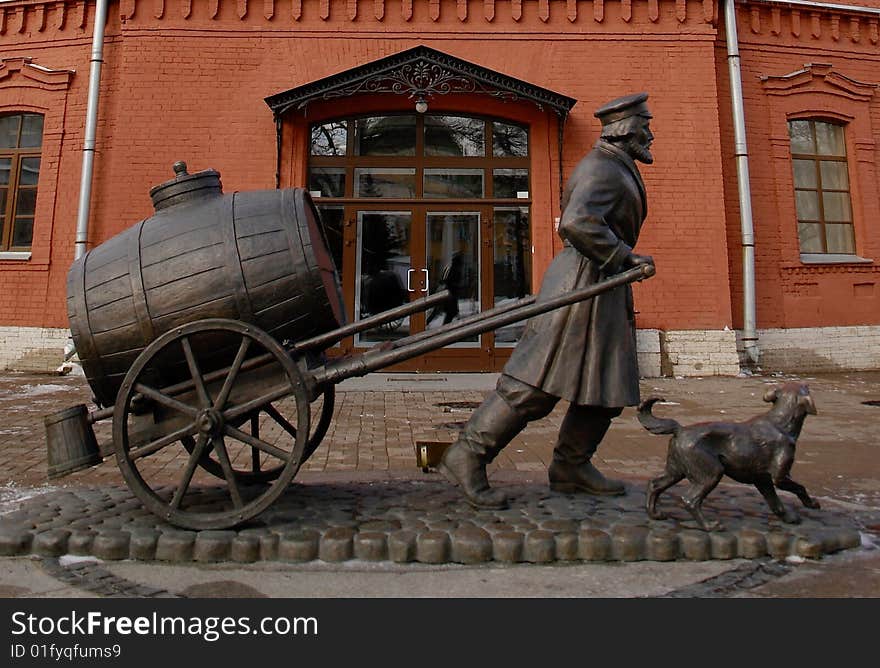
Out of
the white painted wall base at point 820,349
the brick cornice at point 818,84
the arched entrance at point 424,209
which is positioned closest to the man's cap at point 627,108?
the arched entrance at point 424,209

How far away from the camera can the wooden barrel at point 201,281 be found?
2.63 meters

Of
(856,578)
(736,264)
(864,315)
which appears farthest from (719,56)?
(856,578)

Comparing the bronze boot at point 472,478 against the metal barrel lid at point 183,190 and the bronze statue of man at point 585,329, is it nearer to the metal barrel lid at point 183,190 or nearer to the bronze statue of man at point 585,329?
the bronze statue of man at point 585,329

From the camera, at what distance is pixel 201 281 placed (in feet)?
8.66

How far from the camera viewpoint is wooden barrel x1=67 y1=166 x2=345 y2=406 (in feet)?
8.64

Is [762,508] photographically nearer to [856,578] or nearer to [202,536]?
[856,578]

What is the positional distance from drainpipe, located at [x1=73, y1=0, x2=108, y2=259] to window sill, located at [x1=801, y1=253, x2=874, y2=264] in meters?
11.5

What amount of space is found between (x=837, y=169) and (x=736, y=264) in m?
3.11

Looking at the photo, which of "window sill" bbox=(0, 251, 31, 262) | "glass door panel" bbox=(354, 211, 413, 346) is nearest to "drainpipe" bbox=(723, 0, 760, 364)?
"glass door panel" bbox=(354, 211, 413, 346)

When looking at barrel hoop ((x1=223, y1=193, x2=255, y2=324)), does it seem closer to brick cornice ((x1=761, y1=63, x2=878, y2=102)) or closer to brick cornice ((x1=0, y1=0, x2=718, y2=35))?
brick cornice ((x1=0, y1=0, x2=718, y2=35))

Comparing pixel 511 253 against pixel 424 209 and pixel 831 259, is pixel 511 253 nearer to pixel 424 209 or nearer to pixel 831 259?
pixel 424 209

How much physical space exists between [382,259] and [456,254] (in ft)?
3.85

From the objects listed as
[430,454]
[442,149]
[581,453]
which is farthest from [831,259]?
[430,454]

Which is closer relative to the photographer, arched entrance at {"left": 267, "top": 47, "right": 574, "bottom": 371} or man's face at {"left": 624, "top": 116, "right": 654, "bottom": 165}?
man's face at {"left": 624, "top": 116, "right": 654, "bottom": 165}
